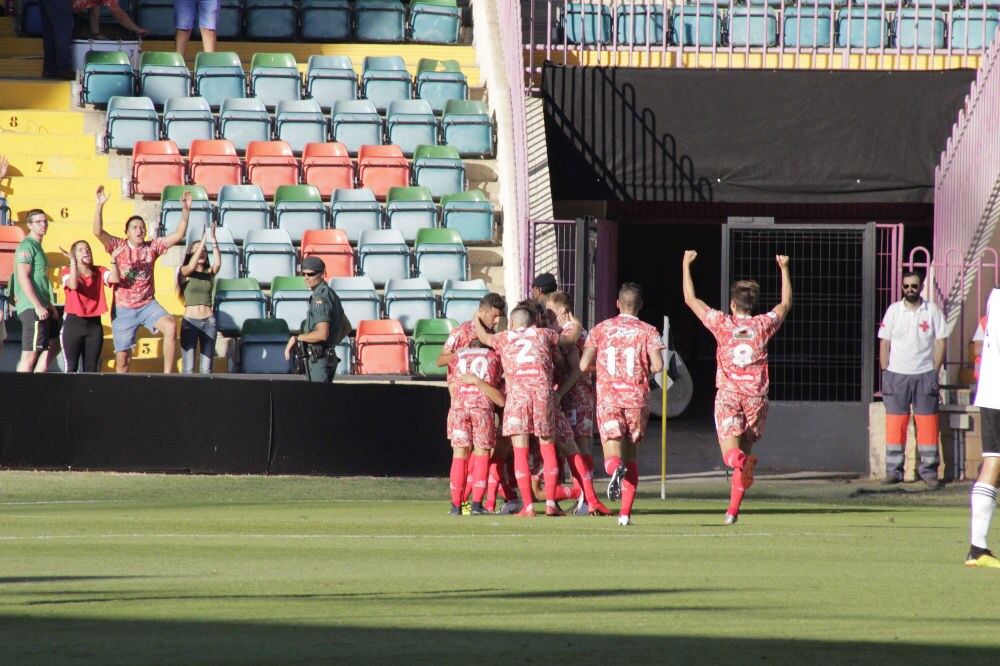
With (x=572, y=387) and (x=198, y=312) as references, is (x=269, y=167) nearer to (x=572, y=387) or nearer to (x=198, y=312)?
(x=198, y=312)

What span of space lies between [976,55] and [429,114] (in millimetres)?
9013

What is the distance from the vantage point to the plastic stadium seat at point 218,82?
2234 centimetres

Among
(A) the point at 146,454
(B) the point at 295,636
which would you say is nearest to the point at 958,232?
(A) the point at 146,454

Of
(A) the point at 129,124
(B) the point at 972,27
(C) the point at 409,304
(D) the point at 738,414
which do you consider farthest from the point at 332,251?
(B) the point at 972,27

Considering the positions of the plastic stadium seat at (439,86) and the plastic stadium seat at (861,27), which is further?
the plastic stadium seat at (861,27)

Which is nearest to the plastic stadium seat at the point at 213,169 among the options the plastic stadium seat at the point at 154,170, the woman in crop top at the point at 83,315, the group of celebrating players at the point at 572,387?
the plastic stadium seat at the point at 154,170

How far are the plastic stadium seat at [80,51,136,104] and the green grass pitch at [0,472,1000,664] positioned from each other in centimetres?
981

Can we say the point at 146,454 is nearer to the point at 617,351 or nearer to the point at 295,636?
the point at 617,351

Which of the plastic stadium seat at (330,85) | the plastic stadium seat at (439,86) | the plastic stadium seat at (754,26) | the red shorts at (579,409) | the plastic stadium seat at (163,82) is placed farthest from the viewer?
the plastic stadium seat at (754,26)

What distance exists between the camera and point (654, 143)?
21625mm

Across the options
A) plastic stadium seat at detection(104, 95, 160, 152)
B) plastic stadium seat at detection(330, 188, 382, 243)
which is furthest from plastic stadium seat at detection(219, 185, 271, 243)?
plastic stadium seat at detection(104, 95, 160, 152)

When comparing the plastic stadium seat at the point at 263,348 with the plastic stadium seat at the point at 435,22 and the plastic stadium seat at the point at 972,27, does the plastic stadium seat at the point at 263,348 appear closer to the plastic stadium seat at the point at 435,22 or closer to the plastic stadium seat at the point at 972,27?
the plastic stadium seat at the point at 435,22

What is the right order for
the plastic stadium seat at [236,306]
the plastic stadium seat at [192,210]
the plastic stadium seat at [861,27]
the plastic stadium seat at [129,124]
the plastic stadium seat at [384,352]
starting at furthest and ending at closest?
the plastic stadium seat at [861,27] → the plastic stadium seat at [129,124] → the plastic stadium seat at [192,210] → the plastic stadium seat at [236,306] → the plastic stadium seat at [384,352]

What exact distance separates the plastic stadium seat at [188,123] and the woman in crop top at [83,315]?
485cm
